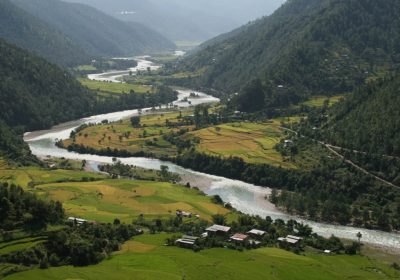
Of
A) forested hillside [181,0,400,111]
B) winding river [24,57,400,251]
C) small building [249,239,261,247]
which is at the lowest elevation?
winding river [24,57,400,251]

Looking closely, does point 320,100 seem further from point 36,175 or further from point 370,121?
point 36,175

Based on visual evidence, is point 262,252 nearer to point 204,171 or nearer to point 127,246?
point 127,246

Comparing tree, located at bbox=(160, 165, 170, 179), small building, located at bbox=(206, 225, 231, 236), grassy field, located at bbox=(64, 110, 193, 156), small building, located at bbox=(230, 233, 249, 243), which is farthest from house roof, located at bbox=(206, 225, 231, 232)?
grassy field, located at bbox=(64, 110, 193, 156)

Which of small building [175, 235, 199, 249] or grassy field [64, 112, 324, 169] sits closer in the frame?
small building [175, 235, 199, 249]

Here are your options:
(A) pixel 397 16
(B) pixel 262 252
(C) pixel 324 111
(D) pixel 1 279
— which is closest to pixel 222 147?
(C) pixel 324 111

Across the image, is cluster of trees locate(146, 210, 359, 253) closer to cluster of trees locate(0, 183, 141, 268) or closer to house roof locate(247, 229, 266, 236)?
house roof locate(247, 229, 266, 236)

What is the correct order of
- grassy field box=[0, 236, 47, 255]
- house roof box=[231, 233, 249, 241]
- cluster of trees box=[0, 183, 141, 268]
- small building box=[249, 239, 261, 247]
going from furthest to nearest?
house roof box=[231, 233, 249, 241], small building box=[249, 239, 261, 247], cluster of trees box=[0, 183, 141, 268], grassy field box=[0, 236, 47, 255]
